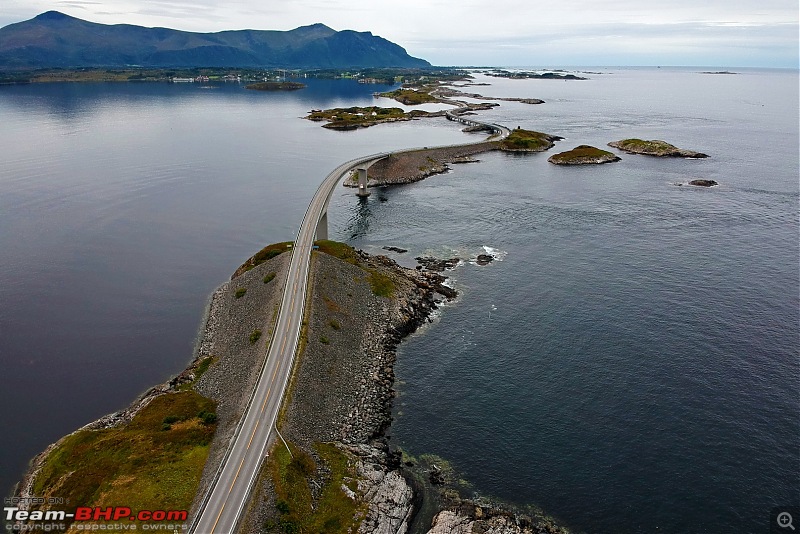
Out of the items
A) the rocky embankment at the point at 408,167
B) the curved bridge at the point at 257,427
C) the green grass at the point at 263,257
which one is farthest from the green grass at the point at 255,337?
the rocky embankment at the point at 408,167

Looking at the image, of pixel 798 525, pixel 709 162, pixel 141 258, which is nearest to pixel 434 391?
pixel 798 525

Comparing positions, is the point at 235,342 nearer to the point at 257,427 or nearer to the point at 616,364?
the point at 257,427

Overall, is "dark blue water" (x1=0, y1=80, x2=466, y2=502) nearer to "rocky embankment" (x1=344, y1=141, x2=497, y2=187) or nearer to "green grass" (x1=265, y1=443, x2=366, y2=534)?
"rocky embankment" (x1=344, y1=141, x2=497, y2=187)

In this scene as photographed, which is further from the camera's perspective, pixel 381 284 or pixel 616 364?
pixel 381 284

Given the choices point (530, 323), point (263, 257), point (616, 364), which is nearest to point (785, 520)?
point (616, 364)

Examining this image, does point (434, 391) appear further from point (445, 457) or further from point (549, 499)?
point (549, 499)

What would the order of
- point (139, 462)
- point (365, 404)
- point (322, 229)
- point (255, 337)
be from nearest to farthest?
point (139, 462), point (365, 404), point (255, 337), point (322, 229)

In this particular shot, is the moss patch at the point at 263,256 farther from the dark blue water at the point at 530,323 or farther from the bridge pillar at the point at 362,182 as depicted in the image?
the bridge pillar at the point at 362,182
